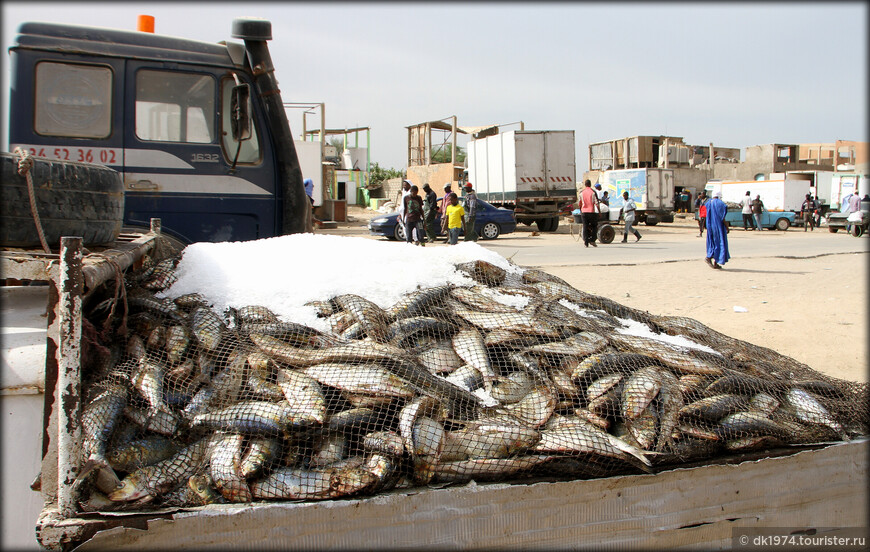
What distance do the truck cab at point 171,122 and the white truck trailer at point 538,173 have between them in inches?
756

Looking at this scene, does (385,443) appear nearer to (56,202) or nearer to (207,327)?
(207,327)

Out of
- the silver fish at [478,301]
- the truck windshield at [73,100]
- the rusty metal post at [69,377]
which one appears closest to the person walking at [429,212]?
the truck windshield at [73,100]

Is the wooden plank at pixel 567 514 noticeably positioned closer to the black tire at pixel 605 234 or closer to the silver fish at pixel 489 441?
the silver fish at pixel 489 441

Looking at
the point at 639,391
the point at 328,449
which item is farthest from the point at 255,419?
the point at 639,391

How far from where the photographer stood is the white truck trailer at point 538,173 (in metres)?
24.6

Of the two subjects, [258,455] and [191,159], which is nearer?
[258,455]

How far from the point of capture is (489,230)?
2122 cm

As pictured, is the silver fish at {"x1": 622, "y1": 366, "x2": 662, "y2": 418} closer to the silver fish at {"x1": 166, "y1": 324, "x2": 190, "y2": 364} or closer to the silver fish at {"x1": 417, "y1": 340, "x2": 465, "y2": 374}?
the silver fish at {"x1": 417, "y1": 340, "x2": 465, "y2": 374}

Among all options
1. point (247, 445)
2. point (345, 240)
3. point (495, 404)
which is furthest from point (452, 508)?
point (345, 240)

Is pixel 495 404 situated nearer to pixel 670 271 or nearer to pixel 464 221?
pixel 670 271

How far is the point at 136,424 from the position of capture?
2.54 meters

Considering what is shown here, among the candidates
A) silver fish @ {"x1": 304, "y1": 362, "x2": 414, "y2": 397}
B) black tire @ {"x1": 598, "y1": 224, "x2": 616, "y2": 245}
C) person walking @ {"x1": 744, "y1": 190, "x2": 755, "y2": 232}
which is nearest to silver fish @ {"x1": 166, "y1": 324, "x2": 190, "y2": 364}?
silver fish @ {"x1": 304, "y1": 362, "x2": 414, "y2": 397}

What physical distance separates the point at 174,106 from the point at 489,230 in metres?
16.1

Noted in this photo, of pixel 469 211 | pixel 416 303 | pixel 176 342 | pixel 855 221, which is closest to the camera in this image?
pixel 176 342
